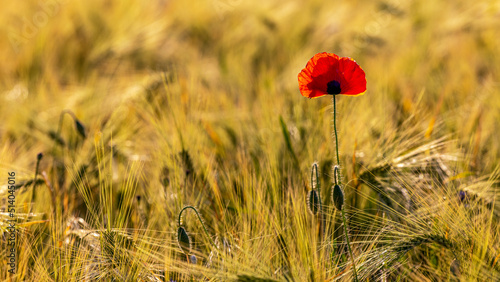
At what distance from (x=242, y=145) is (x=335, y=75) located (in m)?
0.56

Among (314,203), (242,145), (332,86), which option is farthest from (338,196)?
(242,145)

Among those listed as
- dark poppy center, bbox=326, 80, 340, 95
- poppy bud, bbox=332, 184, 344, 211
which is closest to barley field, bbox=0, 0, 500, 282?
poppy bud, bbox=332, 184, 344, 211

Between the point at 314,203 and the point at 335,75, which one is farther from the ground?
the point at 335,75

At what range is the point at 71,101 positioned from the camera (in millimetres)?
2207

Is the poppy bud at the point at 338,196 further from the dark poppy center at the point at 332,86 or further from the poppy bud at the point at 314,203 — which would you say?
the dark poppy center at the point at 332,86

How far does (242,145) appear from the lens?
1486 millimetres

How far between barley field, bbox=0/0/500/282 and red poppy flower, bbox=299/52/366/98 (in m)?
0.20

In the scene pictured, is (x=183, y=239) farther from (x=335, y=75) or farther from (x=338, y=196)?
(x=335, y=75)

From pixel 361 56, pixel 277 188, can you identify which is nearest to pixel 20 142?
pixel 277 188

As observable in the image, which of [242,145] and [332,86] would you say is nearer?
[332,86]

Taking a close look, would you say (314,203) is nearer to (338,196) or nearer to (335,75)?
(338,196)

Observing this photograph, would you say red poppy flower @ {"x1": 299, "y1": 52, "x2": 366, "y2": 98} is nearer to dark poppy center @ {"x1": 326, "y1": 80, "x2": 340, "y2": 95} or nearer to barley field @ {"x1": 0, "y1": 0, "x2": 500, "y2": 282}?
dark poppy center @ {"x1": 326, "y1": 80, "x2": 340, "y2": 95}

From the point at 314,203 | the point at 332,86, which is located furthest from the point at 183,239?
the point at 332,86

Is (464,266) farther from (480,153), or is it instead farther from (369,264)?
(480,153)
